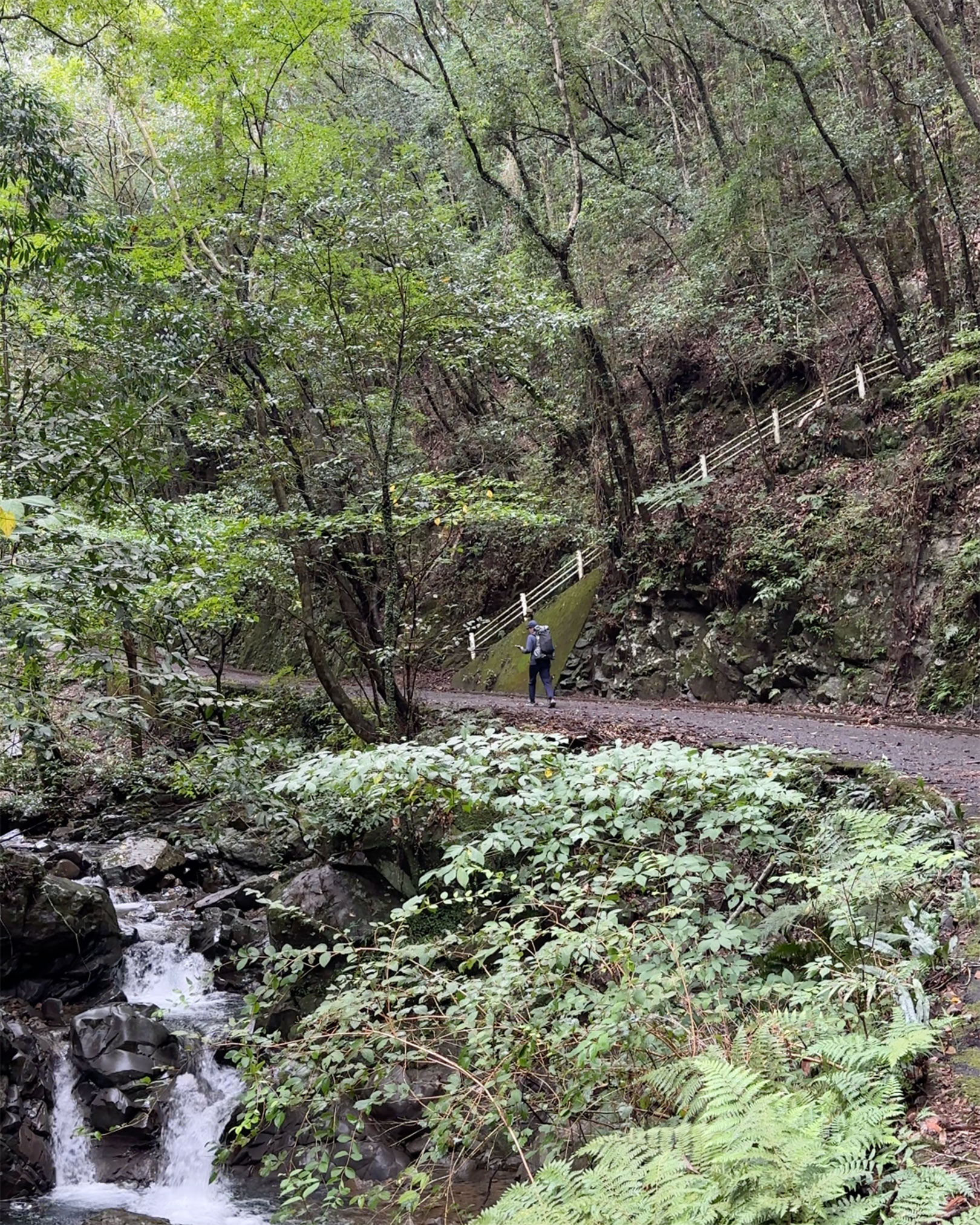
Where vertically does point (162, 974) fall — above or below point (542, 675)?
below

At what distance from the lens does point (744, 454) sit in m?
18.2

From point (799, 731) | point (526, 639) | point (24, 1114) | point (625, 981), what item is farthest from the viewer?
point (526, 639)

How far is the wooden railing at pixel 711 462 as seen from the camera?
55.0 feet

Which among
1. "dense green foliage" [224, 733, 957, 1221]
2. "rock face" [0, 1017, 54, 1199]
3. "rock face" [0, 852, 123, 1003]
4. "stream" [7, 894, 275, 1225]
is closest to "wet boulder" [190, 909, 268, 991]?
"stream" [7, 894, 275, 1225]

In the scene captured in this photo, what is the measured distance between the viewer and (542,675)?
49.1ft

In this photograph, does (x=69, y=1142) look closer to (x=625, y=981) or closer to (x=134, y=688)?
(x=134, y=688)

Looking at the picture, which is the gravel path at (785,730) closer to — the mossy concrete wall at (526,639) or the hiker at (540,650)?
the hiker at (540,650)

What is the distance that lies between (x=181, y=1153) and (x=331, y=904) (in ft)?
7.47

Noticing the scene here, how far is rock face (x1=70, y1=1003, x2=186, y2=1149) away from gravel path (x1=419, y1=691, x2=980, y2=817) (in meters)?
6.51

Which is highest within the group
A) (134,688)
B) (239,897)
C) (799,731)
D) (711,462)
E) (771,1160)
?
(711,462)

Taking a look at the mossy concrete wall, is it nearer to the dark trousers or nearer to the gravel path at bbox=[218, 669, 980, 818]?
the gravel path at bbox=[218, 669, 980, 818]

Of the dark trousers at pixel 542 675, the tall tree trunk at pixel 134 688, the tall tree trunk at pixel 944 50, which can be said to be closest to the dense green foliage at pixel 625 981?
the tall tree trunk at pixel 134 688

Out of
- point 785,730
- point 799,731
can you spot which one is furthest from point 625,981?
point 785,730

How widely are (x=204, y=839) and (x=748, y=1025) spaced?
1079 cm
